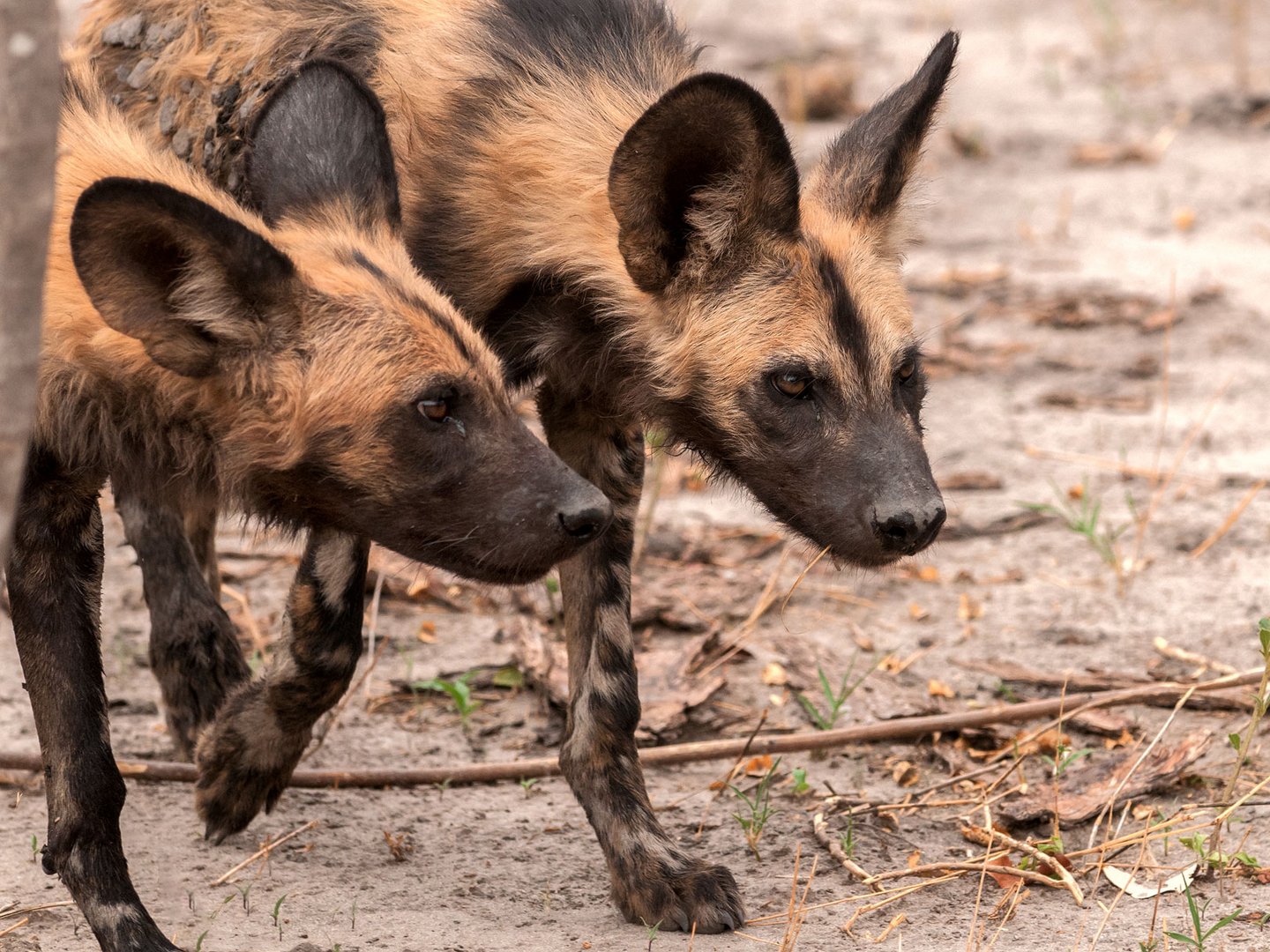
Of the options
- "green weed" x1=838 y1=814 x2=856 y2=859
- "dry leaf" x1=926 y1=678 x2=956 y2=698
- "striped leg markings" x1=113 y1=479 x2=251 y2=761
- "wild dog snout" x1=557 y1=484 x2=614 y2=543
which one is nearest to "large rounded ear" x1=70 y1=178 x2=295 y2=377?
"wild dog snout" x1=557 y1=484 x2=614 y2=543

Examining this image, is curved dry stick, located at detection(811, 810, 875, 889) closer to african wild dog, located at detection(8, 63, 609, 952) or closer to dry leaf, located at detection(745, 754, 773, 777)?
dry leaf, located at detection(745, 754, 773, 777)

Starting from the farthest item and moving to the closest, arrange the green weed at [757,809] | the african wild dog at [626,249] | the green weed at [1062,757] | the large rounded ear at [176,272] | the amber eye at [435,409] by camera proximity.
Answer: the green weed at [1062,757] → the green weed at [757,809] → the african wild dog at [626,249] → the amber eye at [435,409] → the large rounded ear at [176,272]

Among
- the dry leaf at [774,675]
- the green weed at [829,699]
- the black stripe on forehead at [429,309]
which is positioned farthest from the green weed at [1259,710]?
the black stripe on forehead at [429,309]

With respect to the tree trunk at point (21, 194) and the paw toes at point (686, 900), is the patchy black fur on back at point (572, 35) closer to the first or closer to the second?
the paw toes at point (686, 900)

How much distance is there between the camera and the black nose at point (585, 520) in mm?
3932

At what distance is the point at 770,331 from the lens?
14.6 feet

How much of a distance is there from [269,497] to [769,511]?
1301 millimetres

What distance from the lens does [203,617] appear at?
5348 millimetres

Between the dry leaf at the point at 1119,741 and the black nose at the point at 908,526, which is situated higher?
the black nose at the point at 908,526

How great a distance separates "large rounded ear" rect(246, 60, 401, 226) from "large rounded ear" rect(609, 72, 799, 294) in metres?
0.60

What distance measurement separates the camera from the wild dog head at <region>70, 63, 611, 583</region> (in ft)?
12.6

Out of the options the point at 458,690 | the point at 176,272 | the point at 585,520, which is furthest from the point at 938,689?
the point at 176,272

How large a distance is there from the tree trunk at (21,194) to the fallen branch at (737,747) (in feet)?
8.81

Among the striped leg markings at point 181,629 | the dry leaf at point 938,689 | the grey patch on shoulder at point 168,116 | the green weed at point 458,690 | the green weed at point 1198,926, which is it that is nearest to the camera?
the green weed at point 1198,926
